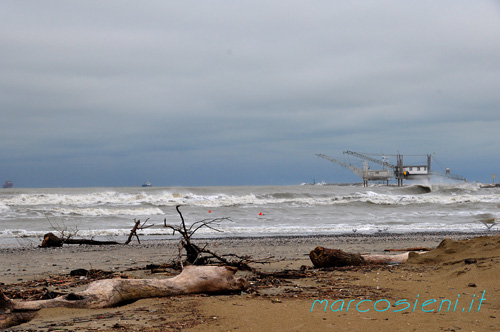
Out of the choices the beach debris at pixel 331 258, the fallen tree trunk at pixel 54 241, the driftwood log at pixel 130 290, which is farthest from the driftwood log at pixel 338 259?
the fallen tree trunk at pixel 54 241

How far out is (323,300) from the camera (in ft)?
17.7

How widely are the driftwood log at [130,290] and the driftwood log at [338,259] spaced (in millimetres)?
2185

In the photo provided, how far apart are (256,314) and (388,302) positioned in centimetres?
160

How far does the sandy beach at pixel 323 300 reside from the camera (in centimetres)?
436

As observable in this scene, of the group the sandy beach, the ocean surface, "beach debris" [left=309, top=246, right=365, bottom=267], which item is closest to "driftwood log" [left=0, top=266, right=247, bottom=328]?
the sandy beach

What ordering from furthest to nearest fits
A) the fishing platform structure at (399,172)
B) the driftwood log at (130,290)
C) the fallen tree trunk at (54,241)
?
the fishing platform structure at (399,172) < the fallen tree trunk at (54,241) < the driftwood log at (130,290)

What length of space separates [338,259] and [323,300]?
8.52ft

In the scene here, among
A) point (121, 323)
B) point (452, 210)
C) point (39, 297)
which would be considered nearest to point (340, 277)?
point (121, 323)

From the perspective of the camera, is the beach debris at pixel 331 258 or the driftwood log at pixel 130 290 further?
the beach debris at pixel 331 258

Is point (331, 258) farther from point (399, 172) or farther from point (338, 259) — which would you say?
point (399, 172)

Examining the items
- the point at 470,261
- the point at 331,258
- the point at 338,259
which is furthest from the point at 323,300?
the point at 470,261

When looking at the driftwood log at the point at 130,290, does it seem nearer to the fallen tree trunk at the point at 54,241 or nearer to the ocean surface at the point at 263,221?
the fallen tree trunk at the point at 54,241

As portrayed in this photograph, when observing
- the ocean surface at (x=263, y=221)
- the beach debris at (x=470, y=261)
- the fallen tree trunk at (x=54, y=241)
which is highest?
the beach debris at (x=470, y=261)

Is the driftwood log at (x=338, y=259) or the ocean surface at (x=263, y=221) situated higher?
the driftwood log at (x=338, y=259)
